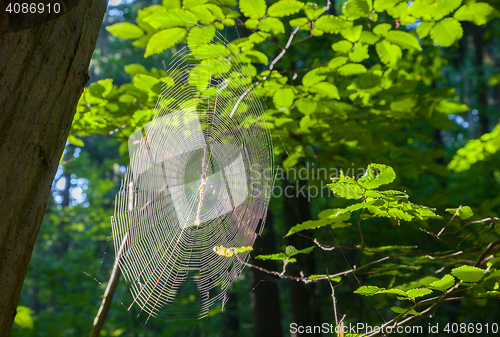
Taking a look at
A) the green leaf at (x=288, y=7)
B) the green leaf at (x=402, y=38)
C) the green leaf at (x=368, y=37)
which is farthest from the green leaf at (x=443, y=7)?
the green leaf at (x=288, y=7)

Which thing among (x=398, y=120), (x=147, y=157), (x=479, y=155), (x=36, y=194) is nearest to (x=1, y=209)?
(x=36, y=194)

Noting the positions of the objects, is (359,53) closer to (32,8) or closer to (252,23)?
(252,23)

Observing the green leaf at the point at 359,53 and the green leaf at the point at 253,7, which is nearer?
the green leaf at the point at 253,7

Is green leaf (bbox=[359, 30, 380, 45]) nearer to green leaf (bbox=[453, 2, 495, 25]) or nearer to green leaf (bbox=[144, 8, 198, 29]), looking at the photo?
green leaf (bbox=[453, 2, 495, 25])

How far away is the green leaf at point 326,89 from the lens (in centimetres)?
207

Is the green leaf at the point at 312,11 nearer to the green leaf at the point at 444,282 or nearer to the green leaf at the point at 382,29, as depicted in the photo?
the green leaf at the point at 382,29

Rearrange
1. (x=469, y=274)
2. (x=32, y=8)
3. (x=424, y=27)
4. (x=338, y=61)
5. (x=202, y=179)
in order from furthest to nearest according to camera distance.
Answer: (x=202, y=179) → (x=338, y=61) → (x=424, y=27) → (x=469, y=274) → (x=32, y=8)


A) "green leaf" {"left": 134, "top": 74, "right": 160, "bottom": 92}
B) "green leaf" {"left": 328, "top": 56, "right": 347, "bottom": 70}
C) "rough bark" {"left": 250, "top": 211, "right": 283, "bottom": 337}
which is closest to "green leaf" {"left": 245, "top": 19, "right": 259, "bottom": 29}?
"green leaf" {"left": 328, "top": 56, "right": 347, "bottom": 70}

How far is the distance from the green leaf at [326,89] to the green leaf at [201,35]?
2.26 feet

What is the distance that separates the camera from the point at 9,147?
3.16 ft

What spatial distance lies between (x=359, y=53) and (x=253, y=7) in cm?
69

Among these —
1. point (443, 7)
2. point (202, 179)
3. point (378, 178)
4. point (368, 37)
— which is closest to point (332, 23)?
point (368, 37)

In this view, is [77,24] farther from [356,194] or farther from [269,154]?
[269,154]

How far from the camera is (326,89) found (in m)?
2.09
